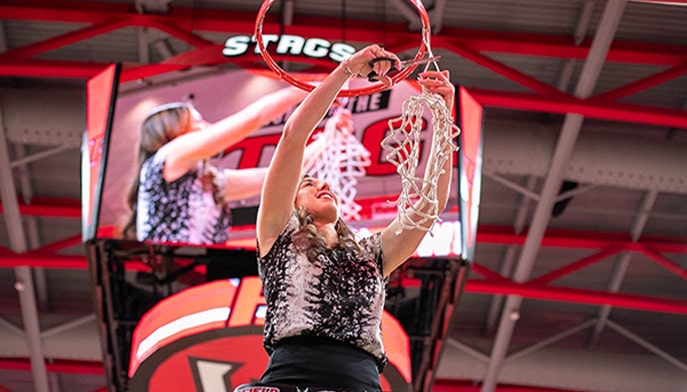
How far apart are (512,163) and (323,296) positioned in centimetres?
931

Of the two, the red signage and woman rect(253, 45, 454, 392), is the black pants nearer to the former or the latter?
woman rect(253, 45, 454, 392)

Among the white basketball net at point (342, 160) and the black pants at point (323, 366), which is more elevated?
the white basketball net at point (342, 160)

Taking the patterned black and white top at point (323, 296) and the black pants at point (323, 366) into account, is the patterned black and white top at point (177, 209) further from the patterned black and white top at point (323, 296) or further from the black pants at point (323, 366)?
the black pants at point (323, 366)

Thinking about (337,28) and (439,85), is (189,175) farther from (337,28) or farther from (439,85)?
(439,85)

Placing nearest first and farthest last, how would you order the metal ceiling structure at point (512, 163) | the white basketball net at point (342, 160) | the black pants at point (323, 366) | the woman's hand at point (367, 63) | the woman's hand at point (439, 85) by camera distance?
the black pants at point (323, 366), the woman's hand at point (367, 63), the woman's hand at point (439, 85), the white basketball net at point (342, 160), the metal ceiling structure at point (512, 163)

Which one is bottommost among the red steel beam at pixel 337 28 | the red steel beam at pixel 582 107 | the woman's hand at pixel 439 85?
the woman's hand at pixel 439 85

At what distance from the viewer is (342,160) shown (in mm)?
9117

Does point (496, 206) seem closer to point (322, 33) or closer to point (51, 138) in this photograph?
point (322, 33)

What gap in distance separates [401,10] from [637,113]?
9.72 ft

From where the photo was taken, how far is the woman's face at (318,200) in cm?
332

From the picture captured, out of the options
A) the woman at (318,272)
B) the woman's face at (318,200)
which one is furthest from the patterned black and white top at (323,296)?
the woman's face at (318,200)

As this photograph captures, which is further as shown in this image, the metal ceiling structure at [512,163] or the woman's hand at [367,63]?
the metal ceiling structure at [512,163]

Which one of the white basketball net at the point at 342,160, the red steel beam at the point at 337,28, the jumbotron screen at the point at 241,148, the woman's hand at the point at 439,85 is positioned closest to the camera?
the woman's hand at the point at 439,85

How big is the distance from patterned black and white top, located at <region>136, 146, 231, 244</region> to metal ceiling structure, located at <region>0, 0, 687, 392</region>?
0.94 meters
